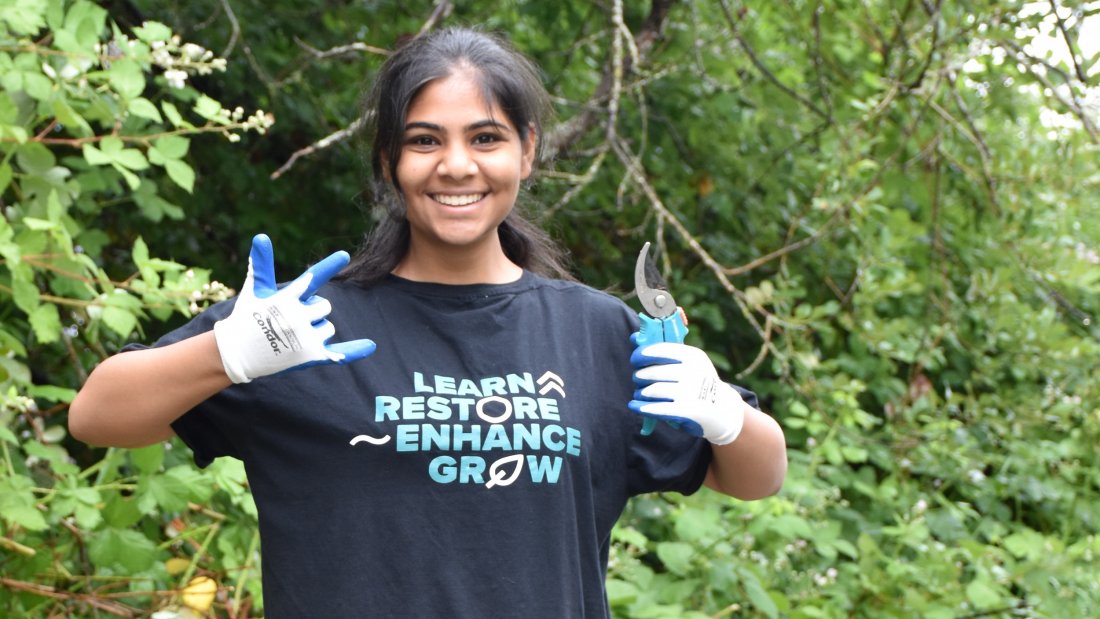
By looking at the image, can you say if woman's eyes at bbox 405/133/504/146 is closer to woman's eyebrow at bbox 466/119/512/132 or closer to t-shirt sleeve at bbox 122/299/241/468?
woman's eyebrow at bbox 466/119/512/132

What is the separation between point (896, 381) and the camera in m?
3.88

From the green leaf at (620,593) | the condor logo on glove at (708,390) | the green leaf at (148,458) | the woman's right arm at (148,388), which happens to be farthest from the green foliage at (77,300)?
the condor logo on glove at (708,390)

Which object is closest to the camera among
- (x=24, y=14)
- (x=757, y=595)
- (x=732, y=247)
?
(x=24, y=14)

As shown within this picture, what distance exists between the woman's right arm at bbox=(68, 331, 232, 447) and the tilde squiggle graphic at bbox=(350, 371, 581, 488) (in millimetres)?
201

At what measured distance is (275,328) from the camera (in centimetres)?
141

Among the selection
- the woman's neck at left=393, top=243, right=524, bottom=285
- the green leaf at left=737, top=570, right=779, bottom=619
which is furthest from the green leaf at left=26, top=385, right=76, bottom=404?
the green leaf at left=737, top=570, right=779, bottom=619

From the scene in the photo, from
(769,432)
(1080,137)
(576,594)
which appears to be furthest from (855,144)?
(576,594)

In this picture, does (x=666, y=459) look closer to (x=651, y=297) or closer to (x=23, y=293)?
(x=651, y=297)

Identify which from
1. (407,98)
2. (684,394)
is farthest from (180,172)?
(684,394)

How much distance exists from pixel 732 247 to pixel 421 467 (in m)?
2.80

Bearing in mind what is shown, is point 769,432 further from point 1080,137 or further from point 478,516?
point 1080,137

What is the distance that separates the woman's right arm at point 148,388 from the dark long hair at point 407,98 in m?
0.30

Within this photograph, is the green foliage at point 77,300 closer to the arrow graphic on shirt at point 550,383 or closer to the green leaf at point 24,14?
the green leaf at point 24,14

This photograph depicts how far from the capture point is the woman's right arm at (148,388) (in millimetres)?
1472
